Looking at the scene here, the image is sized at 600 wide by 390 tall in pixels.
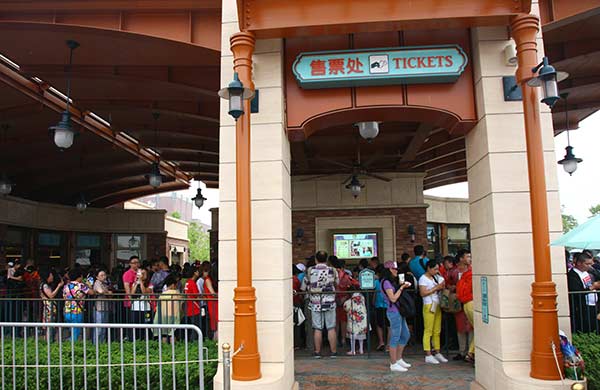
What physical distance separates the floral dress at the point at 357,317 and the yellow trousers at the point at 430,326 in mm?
1144

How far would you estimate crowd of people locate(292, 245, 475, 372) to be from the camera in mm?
7859

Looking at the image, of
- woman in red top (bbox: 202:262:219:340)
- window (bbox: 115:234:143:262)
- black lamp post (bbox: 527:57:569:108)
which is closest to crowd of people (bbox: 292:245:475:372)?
woman in red top (bbox: 202:262:219:340)

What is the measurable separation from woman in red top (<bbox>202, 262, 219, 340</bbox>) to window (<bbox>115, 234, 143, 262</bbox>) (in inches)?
646

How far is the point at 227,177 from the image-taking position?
6.57 m

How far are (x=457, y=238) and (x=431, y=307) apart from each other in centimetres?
1604

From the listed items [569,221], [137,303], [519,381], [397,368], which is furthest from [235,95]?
[569,221]

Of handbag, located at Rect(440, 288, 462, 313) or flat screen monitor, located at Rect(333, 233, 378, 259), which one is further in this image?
flat screen monitor, located at Rect(333, 233, 378, 259)

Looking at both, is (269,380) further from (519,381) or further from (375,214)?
(375,214)

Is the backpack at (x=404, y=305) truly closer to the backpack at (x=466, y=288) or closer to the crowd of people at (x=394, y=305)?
the crowd of people at (x=394, y=305)

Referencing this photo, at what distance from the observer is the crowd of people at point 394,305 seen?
786 cm

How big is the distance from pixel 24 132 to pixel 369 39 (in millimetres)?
12396

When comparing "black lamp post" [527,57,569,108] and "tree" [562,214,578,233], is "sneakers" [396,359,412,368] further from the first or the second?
"tree" [562,214,578,233]

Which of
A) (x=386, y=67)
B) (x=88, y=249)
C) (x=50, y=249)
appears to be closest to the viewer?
(x=386, y=67)

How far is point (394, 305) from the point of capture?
7.80 meters
